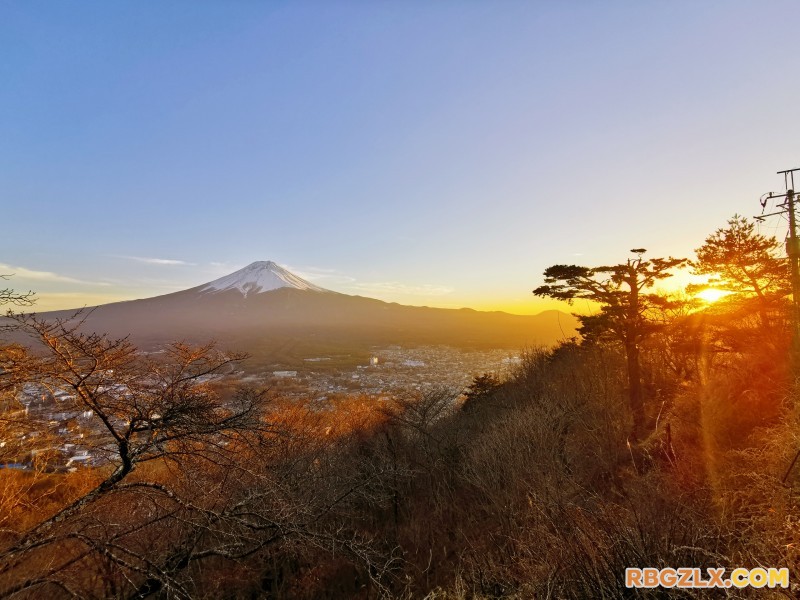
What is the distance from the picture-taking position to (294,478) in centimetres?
1509

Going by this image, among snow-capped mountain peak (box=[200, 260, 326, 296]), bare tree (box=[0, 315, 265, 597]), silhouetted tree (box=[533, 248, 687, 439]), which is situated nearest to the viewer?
bare tree (box=[0, 315, 265, 597])

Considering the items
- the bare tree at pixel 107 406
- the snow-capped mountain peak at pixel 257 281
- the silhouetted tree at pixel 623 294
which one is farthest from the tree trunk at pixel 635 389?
the snow-capped mountain peak at pixel 257 281

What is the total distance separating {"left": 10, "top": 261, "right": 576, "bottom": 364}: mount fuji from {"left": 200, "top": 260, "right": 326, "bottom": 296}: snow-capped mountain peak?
0.49m

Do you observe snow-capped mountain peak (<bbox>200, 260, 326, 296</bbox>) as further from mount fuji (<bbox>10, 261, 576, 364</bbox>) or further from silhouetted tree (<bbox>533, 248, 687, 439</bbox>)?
silhouetted tree (<bbox>533, 248, 687, 439</bbox>)

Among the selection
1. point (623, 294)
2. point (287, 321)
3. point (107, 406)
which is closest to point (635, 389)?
point (623, 294)

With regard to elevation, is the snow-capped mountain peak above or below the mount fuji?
above

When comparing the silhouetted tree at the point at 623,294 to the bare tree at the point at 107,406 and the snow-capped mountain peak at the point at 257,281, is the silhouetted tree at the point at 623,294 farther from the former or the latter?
the snow-capped mountain peak at the point at 257,281

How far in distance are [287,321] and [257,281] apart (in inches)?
1981

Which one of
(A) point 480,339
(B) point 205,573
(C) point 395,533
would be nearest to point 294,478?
(B) point 205,573

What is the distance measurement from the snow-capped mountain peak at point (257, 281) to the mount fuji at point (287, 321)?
1.62ft

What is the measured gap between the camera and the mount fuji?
111875mm

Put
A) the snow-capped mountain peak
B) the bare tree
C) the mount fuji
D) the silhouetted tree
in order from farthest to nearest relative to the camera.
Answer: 1. the snow-capped mountain peak
2. the mount fuji
3. the silhouetted tree
4. the bare tree

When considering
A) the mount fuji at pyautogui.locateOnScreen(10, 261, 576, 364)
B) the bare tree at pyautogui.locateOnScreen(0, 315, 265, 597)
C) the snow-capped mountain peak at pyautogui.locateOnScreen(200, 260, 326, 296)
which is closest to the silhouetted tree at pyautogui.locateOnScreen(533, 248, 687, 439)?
the bare tree at pyautogui.locateOnScreen(0, 315, 265, 597)

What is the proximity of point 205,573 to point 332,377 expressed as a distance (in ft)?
189
